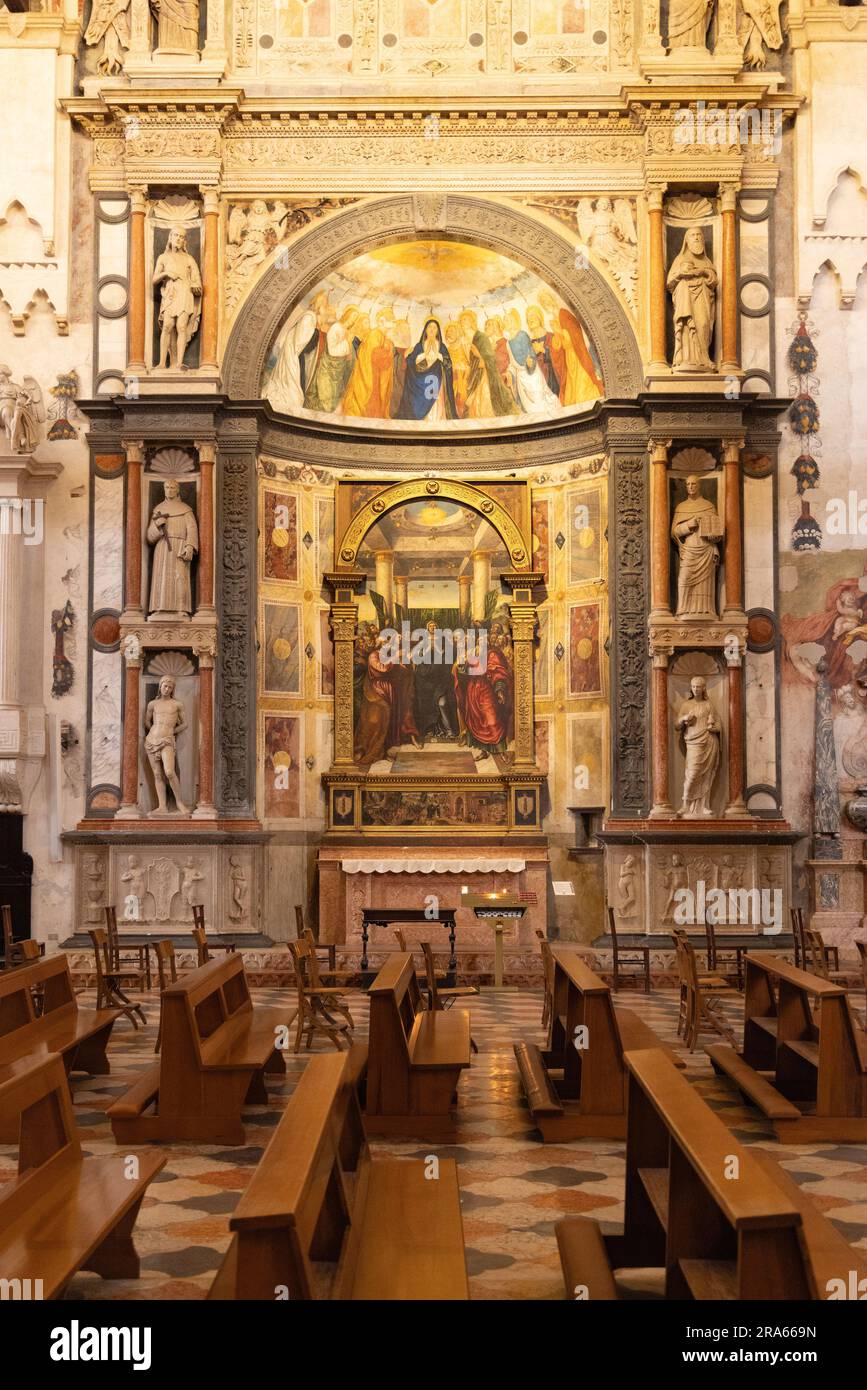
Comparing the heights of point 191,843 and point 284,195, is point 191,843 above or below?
below

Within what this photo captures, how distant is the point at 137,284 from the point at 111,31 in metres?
3.56

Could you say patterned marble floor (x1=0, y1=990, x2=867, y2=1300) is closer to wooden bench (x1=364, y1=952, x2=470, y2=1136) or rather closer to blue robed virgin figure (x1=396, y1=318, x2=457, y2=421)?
wooden bench (x1=364, y1=952, x2=470, y2=1136)

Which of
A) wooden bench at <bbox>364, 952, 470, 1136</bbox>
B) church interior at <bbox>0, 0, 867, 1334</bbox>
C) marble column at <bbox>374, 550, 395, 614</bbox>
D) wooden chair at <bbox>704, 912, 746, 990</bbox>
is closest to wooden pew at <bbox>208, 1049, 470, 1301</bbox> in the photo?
wooden bench at <bbox>364, 952, 470, 1136</bbox>

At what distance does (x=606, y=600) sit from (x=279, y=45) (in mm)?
8858

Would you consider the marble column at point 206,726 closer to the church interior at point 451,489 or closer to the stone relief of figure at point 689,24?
the church interior at point 451,489

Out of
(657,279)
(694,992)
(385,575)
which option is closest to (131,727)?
(385,575)

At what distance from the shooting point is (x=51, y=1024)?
1041cm

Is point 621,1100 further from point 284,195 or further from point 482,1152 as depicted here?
point 284,195

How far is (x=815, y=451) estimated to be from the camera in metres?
19.5

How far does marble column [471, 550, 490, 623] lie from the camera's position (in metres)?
21.2

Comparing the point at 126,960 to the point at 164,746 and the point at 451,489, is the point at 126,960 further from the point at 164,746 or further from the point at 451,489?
the point at 451,489

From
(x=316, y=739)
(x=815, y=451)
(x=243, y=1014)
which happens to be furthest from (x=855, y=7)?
(x=243, y=1014)

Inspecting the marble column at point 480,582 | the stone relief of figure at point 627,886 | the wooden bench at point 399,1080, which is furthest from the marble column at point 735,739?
the wooden bench at point 399,1080

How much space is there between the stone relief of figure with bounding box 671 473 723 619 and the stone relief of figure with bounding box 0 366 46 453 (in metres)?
8.50
